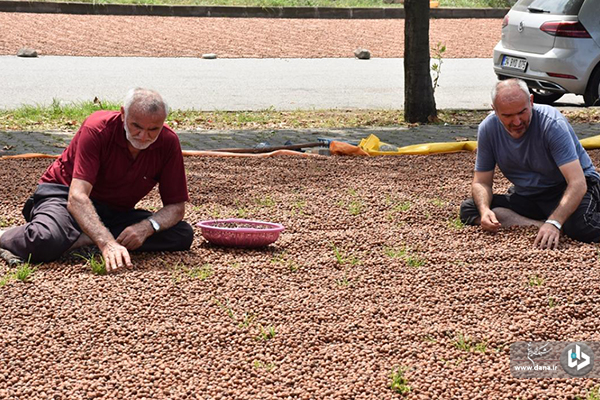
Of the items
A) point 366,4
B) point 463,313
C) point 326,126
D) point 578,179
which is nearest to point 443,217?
point 578,179

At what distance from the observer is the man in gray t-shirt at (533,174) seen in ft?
18.7

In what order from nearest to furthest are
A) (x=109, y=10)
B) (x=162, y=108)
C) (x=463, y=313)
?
(x=463, y=313) → (x=162, y=108) → (x=109, y=10)

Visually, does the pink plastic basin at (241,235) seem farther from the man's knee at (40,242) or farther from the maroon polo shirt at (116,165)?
the man's knee at (40,242)

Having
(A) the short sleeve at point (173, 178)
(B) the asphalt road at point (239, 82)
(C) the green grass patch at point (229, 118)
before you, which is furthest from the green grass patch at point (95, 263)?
(B) the asphalt road at point (239, 82)

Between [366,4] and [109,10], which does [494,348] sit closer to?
[109,10]

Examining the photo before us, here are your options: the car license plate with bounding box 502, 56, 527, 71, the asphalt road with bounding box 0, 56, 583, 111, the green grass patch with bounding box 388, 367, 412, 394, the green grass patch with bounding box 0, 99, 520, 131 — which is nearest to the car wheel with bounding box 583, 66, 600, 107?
the green grass patch with bounding box 0, 99, 520, 131

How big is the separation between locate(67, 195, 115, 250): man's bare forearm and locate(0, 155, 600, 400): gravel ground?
19 cm

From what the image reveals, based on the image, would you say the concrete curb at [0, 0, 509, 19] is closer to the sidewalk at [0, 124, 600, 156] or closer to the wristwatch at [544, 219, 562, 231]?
the sidewalk at [0, 124, 600, 156]

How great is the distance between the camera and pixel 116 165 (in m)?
5.36

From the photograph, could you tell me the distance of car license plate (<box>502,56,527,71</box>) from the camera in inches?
488

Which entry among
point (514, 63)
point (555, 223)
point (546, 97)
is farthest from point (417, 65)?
point (555, 223)

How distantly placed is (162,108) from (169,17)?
16.7 meters

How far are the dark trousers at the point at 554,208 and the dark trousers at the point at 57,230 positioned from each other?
202cm

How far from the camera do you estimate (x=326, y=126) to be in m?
11.0
